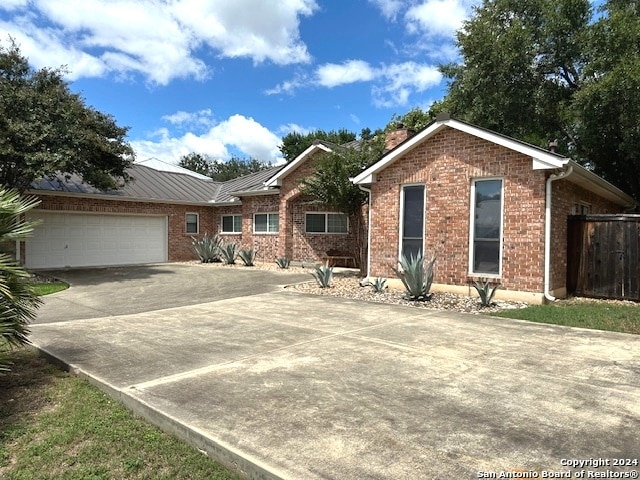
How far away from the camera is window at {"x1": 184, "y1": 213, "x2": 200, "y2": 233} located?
22750mm

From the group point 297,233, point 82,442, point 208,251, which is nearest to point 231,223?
point 208,251

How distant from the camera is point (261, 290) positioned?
12031 millimetres

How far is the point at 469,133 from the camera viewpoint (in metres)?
10.6

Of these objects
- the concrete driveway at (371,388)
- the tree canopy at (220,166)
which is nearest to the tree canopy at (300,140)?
the tree canopy at (220,166)

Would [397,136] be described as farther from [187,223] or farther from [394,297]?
[187,223]

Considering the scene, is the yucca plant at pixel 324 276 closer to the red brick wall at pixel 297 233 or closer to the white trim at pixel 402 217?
the white trim at pixel 402 217

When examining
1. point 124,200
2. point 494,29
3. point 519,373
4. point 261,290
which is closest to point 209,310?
point 261,290

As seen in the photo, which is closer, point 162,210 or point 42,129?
point 42,129

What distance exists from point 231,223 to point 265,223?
9.96ft

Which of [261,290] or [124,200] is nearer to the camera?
[261,290]

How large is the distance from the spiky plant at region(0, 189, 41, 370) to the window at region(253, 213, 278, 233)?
15.5 m

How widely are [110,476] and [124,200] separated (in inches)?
738

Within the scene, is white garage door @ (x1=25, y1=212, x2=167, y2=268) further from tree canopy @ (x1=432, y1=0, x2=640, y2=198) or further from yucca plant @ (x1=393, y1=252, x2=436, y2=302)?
tree canopy @ (x1=432, y1=0, x2=640, y2=198)

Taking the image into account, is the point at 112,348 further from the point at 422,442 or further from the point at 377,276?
the point at 377,276
